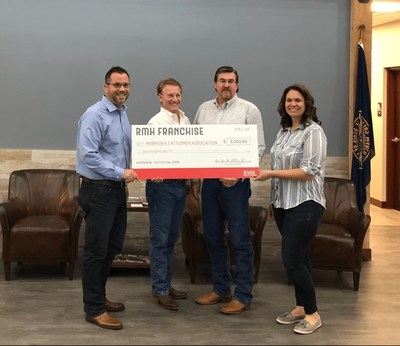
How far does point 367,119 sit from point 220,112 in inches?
88.3

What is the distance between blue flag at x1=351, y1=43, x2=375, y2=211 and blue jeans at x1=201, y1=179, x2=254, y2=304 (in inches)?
82.8

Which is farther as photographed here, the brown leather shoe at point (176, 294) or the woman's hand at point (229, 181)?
the brown leather shoe at point (176, 294)

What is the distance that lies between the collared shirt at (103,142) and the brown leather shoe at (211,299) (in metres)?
1.23

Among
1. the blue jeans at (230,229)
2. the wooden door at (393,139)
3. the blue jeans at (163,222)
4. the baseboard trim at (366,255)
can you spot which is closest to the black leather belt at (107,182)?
Answer: the blue jeans at (163,222)

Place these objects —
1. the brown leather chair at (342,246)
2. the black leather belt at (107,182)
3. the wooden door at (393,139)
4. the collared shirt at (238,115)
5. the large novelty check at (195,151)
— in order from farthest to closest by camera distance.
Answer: the wooden door at (393,139) → the brown leather chair at (342,246) → the collared shirt at (238,115) → the large novelty check at (195,151) → the black leather belt at (107,182)

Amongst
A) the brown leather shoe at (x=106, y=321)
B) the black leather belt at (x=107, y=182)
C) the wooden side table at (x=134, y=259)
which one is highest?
the black leather belt at (x=107, y=182)

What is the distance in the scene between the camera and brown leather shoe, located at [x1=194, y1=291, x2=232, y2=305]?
445 cm

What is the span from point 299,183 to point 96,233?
4.41 feet

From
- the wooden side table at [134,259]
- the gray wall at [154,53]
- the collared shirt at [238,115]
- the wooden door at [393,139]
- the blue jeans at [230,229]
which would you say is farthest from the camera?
the wooden door at [393,139]

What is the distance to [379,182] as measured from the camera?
937 cm

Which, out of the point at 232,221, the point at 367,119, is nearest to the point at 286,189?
the point at 232,221

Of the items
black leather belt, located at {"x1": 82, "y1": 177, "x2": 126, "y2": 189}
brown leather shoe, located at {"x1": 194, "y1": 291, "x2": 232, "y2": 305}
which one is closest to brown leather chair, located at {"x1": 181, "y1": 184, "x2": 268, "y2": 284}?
brown leather shoe, located at {"x1": 194, "y1": 291, "x2": 232, "y2": 305}

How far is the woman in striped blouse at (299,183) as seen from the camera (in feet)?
12.2

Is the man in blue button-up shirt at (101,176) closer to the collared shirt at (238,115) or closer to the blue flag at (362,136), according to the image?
the collared shirt at (238,115)
